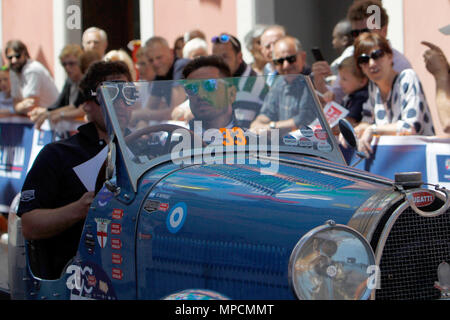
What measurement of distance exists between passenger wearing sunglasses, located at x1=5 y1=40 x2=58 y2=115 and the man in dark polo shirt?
6312mm

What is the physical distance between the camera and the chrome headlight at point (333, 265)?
9.87 ft

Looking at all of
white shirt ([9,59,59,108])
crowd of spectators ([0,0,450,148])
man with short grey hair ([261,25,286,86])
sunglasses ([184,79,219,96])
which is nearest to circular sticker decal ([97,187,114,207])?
crowd of spectators ([0,0,450,148])

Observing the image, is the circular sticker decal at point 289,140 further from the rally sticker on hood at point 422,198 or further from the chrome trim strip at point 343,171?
the rally sticker on hood at point 422,198

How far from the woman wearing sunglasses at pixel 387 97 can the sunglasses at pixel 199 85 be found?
2.48 metres

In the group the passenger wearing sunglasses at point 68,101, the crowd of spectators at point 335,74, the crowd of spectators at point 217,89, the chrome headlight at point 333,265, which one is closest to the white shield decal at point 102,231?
the crowd of spectators at point 217,89

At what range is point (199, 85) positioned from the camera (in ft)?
13.8

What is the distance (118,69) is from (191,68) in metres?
0.65

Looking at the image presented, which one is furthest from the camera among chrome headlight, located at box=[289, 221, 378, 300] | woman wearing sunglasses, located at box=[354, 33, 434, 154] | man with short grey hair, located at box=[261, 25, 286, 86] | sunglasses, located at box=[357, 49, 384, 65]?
man with short grey hair, located at box=[261, 25, 286, 86]

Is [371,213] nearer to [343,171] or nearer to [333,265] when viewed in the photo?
[333,265]

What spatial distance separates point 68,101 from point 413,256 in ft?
22.4

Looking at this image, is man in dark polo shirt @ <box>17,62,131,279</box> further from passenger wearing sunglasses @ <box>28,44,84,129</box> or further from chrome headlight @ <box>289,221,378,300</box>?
passenger wearing sunglasses @ <box>28,44,84,129</box>

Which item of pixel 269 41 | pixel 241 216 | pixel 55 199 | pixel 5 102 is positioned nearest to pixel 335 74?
pixel 269 41

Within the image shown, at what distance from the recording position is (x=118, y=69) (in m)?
4.75

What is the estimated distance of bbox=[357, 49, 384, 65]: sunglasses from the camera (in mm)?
6492
